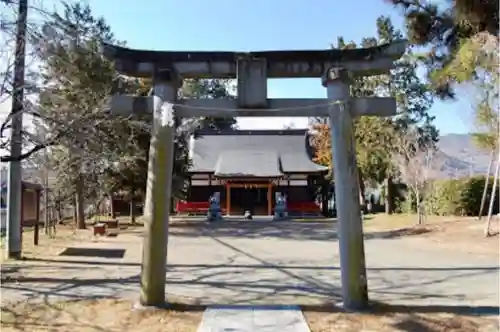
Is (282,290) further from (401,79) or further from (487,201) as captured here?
(401,79)

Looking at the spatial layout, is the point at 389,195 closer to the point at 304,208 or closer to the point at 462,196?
the point at 304,208

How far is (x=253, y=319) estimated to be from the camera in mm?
5645

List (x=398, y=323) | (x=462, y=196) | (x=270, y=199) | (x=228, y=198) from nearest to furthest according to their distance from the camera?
(x=398, y=323), (x=462, y=196), (x=270, y=199), (x=228, y=198)

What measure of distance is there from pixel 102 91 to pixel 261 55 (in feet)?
17.3

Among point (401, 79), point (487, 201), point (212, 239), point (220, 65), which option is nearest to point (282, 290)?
point (220, 65)

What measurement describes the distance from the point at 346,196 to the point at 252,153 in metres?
26.9

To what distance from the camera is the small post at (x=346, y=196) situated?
6.24 metres

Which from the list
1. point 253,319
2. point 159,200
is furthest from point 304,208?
point 253,319

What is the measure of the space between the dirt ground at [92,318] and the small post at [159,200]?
0.34m

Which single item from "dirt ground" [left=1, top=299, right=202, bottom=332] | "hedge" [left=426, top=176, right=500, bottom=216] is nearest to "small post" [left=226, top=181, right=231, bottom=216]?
"hedge" [left=426, top=176, right=500, bottom=216]

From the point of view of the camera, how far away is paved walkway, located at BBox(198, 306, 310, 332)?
17.4 feet


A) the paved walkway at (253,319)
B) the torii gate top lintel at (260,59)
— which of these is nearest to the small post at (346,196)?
the torii gate top lintel at (260,59)

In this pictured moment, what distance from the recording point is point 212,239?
15867 millimetres

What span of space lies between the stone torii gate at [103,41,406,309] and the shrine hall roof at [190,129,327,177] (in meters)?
22.5
